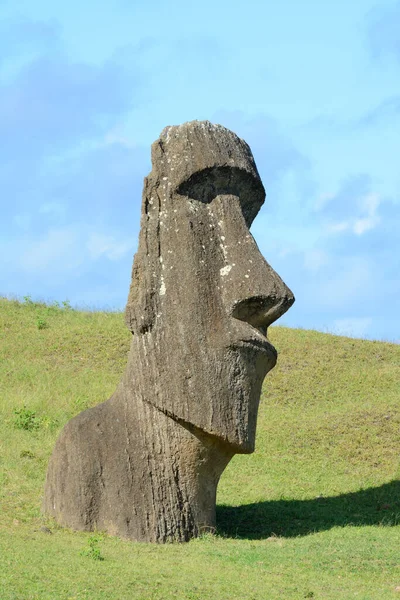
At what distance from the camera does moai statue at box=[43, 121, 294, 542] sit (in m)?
9.41

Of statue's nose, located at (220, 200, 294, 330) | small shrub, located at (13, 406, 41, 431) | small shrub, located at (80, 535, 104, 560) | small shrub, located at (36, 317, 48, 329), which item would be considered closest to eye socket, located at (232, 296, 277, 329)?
statue's nose, located at (220, 200, 294, 330)

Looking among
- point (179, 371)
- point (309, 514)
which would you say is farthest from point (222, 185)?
point (309, 514)

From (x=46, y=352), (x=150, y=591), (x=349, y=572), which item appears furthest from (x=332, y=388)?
(x=150, y=591)

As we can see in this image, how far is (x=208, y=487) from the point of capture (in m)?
9.84

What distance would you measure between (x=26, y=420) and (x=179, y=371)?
19.2ft

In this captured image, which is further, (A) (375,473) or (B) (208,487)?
(A) (375,473)

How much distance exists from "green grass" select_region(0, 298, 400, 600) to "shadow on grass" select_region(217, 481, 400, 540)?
0.08 feet

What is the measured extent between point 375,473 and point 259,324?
4705 mm

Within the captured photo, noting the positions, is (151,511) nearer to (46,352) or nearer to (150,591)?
(150,591)

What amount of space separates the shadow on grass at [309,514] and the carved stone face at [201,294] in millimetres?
1419

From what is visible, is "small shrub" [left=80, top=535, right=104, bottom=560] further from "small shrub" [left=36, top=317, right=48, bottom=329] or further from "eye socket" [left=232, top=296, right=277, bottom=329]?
"small shrub" [left=36, top=317, right=48, bottom=329]

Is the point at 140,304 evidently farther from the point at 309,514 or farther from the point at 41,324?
the point at 41,324

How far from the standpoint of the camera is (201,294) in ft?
31.4

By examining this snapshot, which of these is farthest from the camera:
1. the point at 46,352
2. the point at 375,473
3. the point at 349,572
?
the point at 46,352
